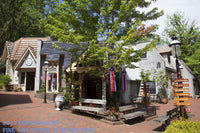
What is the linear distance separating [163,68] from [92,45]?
12443mm

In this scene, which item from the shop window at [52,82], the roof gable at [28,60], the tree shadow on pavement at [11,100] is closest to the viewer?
the tree shadow on pavement at [11,100]

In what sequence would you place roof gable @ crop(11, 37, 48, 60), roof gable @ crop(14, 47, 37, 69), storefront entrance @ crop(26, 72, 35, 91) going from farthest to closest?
1. roof gable @ crop(11, 37, 48, 60)
2. storefront entrance @ crop(26, 72, 35, 91)
3. roof gable @ crop(14, 47, 37, 69)

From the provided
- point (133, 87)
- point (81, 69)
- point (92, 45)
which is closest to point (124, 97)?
point (133, 87)

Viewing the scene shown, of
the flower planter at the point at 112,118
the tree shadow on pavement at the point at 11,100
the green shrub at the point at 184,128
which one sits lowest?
the flower planter at the point at 112,118

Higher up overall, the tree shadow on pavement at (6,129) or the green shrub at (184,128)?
the green shrub at (184,128)

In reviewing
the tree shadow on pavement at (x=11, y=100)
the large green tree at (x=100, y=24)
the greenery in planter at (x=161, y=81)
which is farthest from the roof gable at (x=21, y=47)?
the greenery in planter at (x=161, y=81)

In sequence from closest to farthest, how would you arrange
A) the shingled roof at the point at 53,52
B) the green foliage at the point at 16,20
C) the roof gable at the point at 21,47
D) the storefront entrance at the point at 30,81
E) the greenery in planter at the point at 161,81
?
the greenery in planter at the point at 161,81, the shingled roof at the point at 53,52, the storefront entrance at the point at 30,81, the roof gable at the point at 21,47, the green foliage at the point at 16,20

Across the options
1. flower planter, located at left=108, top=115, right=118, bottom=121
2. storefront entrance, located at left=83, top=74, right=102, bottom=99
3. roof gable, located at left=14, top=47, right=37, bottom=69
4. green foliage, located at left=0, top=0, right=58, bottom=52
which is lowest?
flower planter, located at left=108, top=115, right=118, bottom=121

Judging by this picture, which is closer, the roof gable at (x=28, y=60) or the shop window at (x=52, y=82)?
the shop window at (x=52, y=82)

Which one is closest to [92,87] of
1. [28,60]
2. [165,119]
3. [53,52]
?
[53,52]

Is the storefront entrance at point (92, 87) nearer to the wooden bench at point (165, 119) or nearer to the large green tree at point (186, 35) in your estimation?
the wooden bench at point (165, 119)

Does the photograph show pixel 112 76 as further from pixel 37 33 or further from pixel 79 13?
pixel 37 33

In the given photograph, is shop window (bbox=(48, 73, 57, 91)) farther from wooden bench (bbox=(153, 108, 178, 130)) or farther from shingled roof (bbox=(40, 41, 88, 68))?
wooden bench (bbox=(153, 108, 178, 130))

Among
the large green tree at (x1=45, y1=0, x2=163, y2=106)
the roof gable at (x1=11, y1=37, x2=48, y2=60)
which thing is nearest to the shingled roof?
the roof gable at (x1=11, y1=37, x2=48, y2=60)
